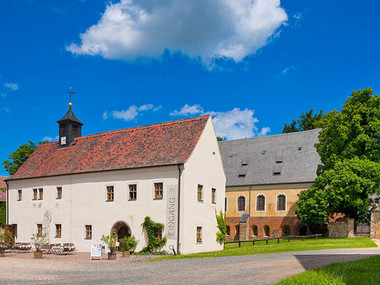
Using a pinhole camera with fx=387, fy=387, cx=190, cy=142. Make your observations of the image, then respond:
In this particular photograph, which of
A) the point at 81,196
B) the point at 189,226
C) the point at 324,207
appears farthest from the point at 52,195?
the point at 324,207

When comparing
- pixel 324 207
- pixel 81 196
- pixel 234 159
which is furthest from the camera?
pixel 234 159

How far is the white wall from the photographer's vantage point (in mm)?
25953

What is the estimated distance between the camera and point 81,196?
30.6m

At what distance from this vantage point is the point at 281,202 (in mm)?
43000

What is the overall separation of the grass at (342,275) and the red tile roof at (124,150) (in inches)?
537

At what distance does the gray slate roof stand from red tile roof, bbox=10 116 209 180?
17816mm

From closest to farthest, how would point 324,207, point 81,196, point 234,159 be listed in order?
1. point 81,196
2. point 324,207
3. point 234,159

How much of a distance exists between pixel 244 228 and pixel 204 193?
56.2ft

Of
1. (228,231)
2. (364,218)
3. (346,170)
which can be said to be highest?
(346,170)

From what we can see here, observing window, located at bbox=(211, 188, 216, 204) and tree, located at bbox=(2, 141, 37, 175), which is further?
tree, located at bbox=(2, 141, 37, 175)

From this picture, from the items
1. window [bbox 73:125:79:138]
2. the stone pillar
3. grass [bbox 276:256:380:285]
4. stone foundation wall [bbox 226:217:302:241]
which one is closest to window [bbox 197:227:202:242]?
grass [bbox 276:256:380:285]

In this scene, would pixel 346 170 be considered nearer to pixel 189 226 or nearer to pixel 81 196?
pixel 189 226

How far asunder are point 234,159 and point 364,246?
2520 cm

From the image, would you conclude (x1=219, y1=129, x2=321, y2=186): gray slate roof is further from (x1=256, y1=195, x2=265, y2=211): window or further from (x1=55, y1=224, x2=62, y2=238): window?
(x1=55, y1=224, x2=62, y2=238): window
